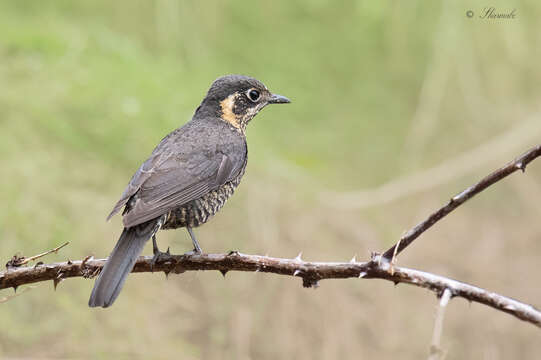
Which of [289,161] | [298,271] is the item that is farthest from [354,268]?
[289,161]

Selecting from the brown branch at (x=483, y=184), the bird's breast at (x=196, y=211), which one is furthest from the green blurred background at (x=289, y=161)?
the brown branch at (x=483, y=184)

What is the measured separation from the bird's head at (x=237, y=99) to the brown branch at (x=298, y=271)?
144 centimetres

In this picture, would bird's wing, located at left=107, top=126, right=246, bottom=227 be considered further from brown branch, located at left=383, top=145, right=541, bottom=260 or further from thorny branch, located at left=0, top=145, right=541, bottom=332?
brown branch, located at left=383, top=145, right=541, bottom=260

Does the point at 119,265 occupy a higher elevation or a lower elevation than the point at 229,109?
lower

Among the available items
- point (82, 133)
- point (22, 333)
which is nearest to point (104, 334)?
point (22, 333)

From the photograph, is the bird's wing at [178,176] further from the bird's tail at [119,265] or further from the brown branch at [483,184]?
the brown branch at [483,184]

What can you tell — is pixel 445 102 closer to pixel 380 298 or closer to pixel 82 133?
pixel 380 298

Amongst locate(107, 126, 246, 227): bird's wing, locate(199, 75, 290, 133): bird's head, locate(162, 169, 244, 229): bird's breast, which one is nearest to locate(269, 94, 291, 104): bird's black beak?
locate(199, 75, 290, 133): bird's head

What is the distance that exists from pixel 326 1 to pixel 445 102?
1.24 meters

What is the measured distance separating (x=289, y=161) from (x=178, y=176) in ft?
Answer: 4.94

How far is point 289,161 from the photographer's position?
496 cm

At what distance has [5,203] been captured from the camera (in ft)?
12.7

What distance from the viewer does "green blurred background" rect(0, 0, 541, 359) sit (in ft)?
13.0

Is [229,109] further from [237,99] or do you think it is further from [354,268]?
[354,268]
